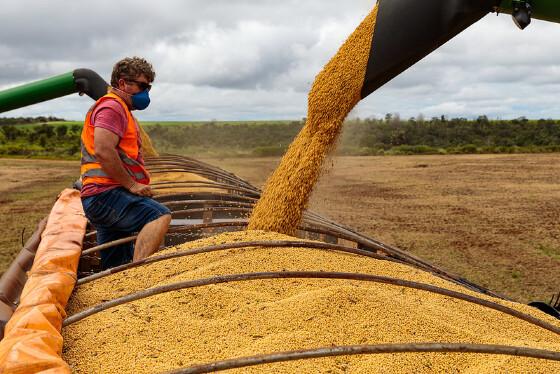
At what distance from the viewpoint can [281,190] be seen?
3010mm

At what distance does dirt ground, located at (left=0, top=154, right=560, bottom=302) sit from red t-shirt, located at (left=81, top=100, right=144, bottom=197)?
50.0 inches

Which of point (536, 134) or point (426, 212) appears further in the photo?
point (536, 134)

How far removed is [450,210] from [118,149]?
9.32 meters

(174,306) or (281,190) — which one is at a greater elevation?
(281,190)

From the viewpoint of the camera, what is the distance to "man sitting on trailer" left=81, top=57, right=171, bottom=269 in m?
2.79

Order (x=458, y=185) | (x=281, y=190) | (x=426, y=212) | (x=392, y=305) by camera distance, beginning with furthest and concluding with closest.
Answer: (x=458, y=185)
(x=426, y=212)
(x=281, y=190)
(x=392, y=305)

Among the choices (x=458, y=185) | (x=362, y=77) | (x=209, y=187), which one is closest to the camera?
(x=362, y=77)

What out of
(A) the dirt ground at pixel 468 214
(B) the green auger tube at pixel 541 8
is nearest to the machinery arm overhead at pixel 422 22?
(B) the green auger tube at pixel 541 8

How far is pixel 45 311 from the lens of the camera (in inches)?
69.1

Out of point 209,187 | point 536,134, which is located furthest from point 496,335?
point 536,134

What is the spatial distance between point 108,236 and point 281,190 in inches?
43.0

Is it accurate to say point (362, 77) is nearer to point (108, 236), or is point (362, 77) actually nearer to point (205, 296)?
point (205, 296)

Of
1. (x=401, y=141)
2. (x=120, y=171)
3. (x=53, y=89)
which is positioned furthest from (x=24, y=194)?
(x=401, y=141)

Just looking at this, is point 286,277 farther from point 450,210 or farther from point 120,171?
point 450,210
